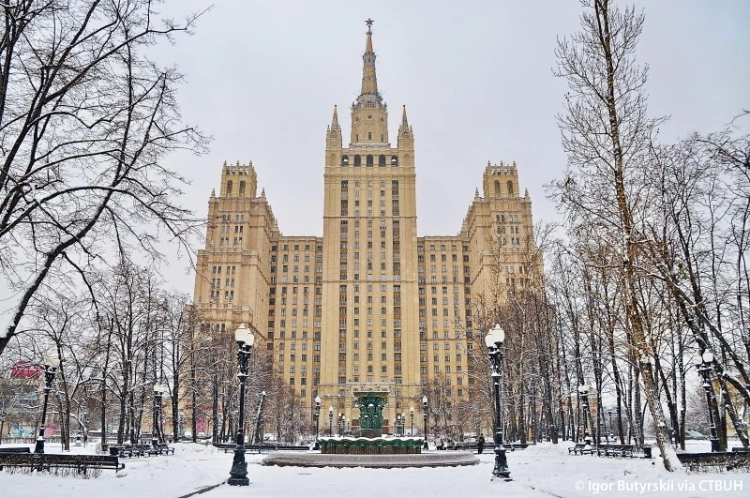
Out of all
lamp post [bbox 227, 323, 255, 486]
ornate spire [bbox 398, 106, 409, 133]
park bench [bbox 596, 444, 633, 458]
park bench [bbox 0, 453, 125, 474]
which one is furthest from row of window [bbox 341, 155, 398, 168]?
park bench [bbox 0, 453, 125, 474]

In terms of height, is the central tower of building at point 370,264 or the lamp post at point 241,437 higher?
the central tower of building at point 370,264

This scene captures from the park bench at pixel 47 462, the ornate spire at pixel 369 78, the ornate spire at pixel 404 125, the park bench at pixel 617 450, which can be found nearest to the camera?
the park bench at pixel 47 462

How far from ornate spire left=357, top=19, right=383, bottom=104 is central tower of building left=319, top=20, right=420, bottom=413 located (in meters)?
5.15

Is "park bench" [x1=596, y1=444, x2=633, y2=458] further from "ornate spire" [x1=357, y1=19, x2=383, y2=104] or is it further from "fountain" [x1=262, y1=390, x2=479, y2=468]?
"ornate spire" [x1=357, y1=19, x2=383, y2=104]

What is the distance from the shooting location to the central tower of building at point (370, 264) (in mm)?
103688

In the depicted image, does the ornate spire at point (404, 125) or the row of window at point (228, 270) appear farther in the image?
the ornate spire at point (404, 125)

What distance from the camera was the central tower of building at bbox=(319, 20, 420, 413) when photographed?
104 meters

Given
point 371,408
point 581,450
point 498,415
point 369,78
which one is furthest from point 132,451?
point 369,78

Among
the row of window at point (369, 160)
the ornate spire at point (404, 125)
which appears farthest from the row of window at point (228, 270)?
the ornate spire at point (404, 125)

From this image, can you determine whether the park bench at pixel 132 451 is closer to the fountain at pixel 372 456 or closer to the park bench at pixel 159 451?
the park bench at pixel 159 451

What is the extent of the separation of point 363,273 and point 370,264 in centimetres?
242

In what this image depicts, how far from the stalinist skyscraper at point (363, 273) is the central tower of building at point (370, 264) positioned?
0.70 feet

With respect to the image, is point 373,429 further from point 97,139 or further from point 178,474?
point 97,139

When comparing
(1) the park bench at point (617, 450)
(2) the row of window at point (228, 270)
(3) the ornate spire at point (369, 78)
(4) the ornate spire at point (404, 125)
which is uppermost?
(3) the ornate spire at point (369, 78)
